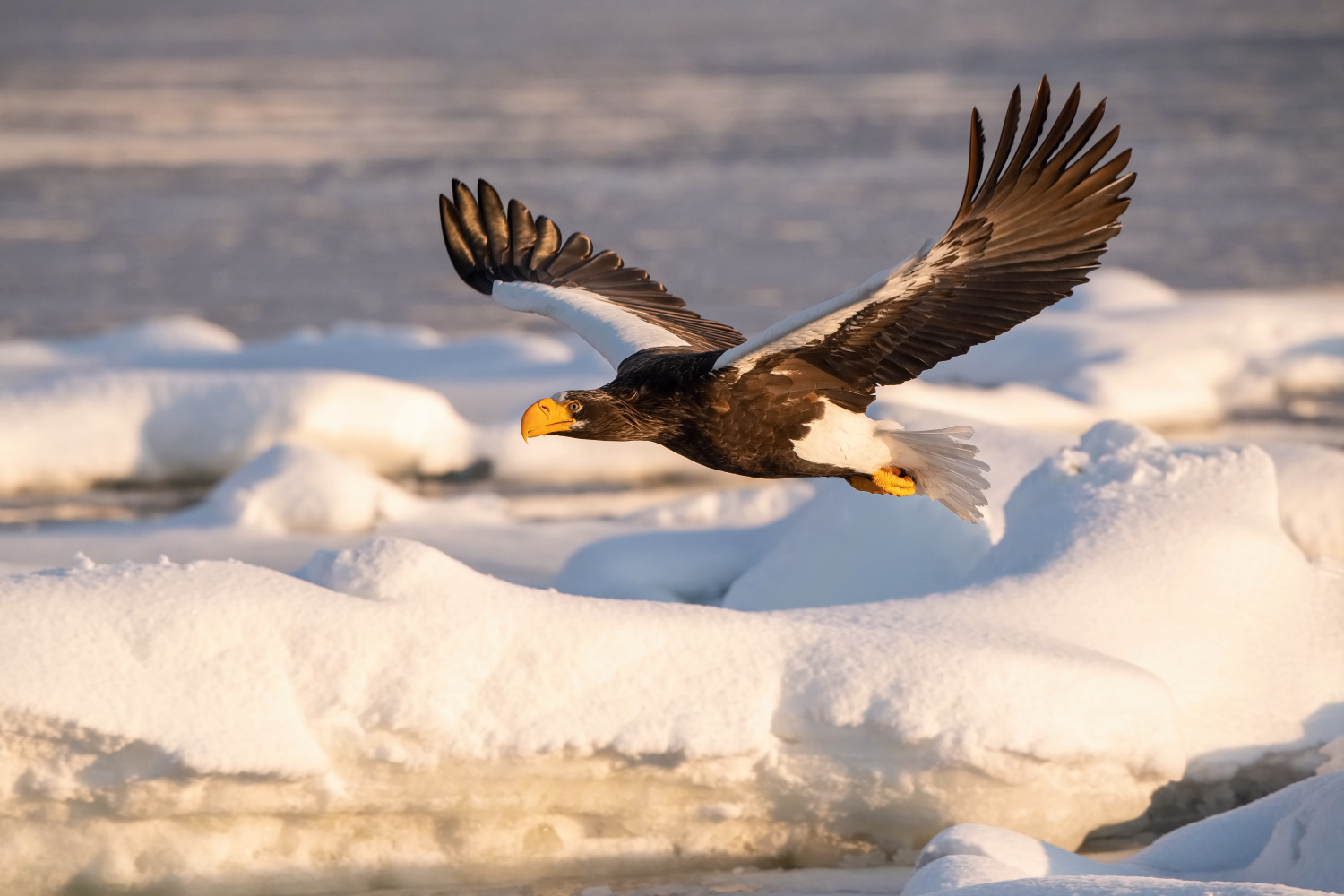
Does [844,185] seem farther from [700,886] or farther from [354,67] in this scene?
[354,67]

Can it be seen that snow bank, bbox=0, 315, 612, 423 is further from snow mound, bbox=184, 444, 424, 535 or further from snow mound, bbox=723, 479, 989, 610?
snow mound, bbox=723, 479, 989, 610

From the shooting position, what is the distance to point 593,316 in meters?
5.04

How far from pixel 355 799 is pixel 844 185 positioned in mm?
14717

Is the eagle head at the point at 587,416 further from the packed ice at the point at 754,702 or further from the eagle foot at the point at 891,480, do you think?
the eagle foot at the point at 891,480

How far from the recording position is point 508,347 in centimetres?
1069

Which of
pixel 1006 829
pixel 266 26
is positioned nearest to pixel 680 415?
pixel 1006 829

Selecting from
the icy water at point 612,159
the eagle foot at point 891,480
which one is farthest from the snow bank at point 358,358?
the eagle foot at point 891,480

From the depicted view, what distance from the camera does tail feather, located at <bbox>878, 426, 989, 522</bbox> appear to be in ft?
14.8

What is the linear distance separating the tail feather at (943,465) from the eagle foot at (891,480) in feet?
0.10

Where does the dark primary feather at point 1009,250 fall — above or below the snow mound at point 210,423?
below

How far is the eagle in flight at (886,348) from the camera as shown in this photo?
3.88 m

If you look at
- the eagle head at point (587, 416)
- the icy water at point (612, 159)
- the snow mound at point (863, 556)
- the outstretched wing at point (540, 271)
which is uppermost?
the icy water at point (612, 159)

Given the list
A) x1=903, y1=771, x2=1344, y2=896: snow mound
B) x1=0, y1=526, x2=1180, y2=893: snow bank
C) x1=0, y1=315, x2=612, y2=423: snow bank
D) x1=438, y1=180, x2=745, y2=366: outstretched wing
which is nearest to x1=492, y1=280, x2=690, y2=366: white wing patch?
x1=438, y1=180, x2=745, y2=366: outstretched wing

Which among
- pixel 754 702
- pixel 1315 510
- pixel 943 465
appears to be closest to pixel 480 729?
pixel 754 702
